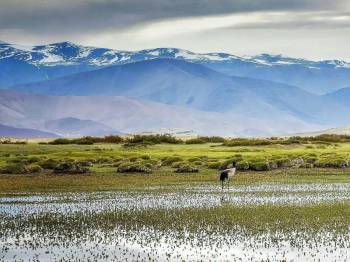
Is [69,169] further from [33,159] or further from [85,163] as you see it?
[33,159]

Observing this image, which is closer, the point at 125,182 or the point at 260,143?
the point at 125,182

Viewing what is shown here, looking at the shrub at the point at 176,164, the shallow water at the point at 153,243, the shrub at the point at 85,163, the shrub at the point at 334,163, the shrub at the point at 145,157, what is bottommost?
the shallow water at the point at 153,243

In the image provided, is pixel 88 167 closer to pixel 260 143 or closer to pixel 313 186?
pixel 313 186

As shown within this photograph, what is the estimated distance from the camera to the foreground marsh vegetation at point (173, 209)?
97.0 feet

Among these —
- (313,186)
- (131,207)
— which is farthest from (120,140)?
(131,207)

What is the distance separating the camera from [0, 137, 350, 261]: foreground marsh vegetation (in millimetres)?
29562

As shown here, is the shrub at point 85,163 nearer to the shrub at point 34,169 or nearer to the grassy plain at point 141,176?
the grassy plain at point 141,176

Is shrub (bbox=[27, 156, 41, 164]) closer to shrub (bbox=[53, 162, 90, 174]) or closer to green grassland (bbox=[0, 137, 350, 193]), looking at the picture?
green grassland (bbox=[0, 137, 350, 193])

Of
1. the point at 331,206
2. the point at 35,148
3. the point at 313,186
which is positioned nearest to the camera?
the point at 331,206

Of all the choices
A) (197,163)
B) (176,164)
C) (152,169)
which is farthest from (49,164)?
(197,163)

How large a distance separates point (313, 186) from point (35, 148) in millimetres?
47518

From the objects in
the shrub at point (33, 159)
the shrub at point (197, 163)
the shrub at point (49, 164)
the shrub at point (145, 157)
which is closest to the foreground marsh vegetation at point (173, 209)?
the shrub at point (197, 163)

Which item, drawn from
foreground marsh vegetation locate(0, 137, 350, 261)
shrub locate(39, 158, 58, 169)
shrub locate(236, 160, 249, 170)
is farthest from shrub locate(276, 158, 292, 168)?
shrub locate(39, 158, 58, 169)

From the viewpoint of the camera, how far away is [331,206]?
4047 cm
